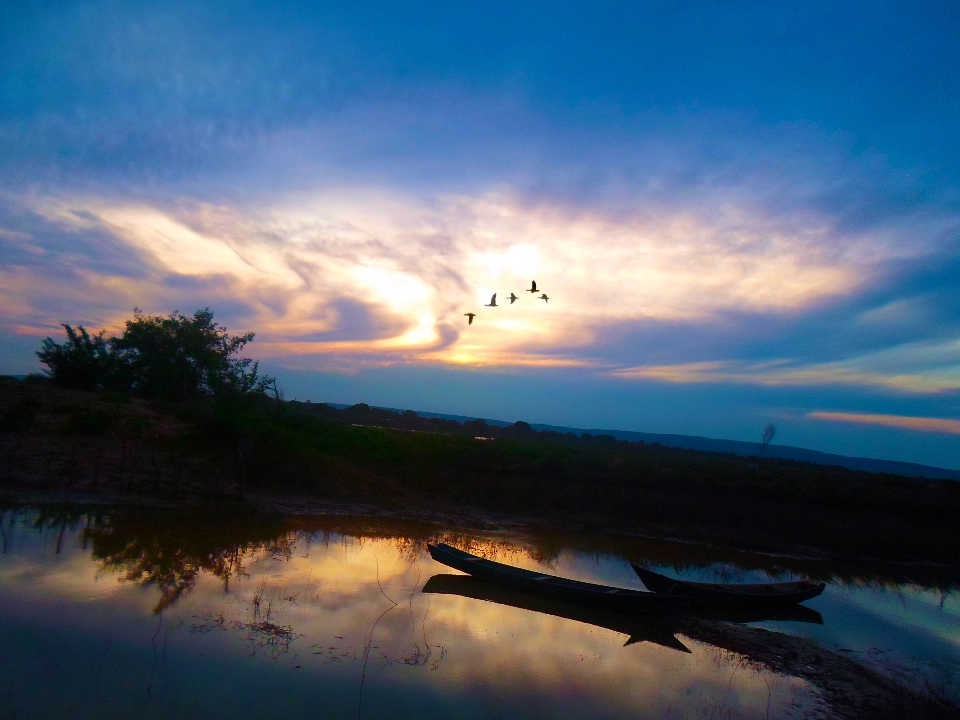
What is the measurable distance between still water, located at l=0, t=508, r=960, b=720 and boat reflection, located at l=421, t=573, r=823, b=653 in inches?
2.7

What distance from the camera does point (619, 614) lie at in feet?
38.9

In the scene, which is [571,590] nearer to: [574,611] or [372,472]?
[574,611]

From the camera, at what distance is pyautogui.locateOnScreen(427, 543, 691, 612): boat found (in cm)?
1171

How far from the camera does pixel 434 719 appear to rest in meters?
7.02

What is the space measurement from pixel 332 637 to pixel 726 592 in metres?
8.71

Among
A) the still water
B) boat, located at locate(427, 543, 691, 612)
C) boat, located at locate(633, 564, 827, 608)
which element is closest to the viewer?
the still water

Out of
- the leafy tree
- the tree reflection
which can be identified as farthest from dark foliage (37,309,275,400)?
the tree reflection

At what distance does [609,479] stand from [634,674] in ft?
57.2

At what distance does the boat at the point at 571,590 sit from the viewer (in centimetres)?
1171

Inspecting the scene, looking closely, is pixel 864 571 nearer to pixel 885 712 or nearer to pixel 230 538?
pixel 885 712

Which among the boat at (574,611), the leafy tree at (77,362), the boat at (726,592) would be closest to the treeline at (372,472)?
the leafy tree at (77,362)

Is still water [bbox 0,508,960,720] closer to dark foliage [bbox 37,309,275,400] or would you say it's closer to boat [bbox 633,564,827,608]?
boat [bbox 633,564,827,608]

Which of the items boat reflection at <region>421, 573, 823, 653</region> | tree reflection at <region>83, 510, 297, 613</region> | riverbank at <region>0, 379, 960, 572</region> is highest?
riverbank at <region>0, 379, 960, 572</region>

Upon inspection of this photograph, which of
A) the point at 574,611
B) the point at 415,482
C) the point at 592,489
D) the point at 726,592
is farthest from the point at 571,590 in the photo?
the point at 415,482
